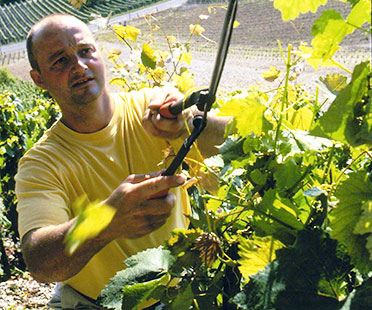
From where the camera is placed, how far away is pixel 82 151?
5.09 feet

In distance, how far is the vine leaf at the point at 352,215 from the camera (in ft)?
1.62

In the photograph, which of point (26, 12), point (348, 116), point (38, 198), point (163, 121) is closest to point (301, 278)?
point (348, 116)

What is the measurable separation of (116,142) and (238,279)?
0.97 meters

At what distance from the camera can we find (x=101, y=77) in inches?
62.5

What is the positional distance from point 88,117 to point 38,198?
1.30 feet

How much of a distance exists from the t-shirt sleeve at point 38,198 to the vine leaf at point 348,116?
3.04 feet

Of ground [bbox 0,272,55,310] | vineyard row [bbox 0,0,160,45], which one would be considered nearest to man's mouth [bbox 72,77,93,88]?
ground [bbox 0,272,55,310]

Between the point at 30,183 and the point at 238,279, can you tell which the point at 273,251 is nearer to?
the point at 238,279

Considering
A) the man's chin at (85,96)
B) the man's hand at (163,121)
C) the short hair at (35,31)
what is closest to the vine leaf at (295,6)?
the man's hand at (163,121)

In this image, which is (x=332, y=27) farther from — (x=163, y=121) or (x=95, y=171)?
(x=95, y=171)

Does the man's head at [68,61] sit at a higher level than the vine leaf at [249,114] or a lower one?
lower

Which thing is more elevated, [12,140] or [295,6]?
[295,6]

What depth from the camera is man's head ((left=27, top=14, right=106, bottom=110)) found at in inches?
60.7

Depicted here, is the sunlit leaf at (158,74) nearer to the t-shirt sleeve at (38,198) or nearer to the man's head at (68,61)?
the man's head at (68,61)
